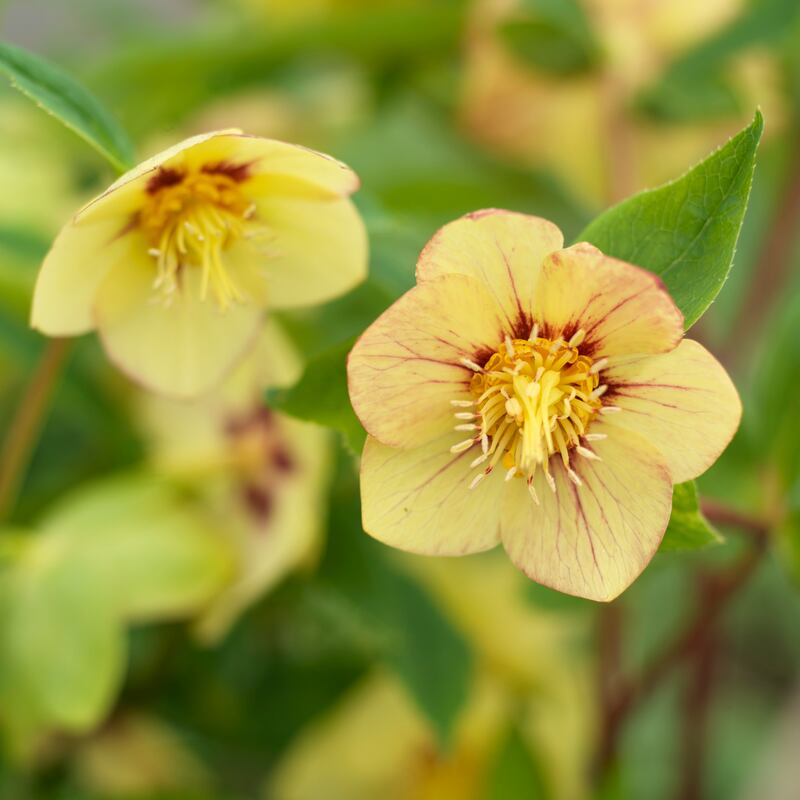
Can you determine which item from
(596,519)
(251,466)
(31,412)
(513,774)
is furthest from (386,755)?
(596,519)

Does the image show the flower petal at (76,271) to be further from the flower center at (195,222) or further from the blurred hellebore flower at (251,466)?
the blurred hellebore flower at (251,466)

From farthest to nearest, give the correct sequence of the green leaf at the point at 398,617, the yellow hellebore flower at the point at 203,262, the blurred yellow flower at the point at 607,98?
the blurred yellow flower at the point at 607,98, the green leaf at the point at 398,617, the yellow hellebore flower at the point at 203,262

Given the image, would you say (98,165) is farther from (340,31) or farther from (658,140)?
(658,140)

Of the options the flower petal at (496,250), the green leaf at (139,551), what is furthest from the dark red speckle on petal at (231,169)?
the green leaf at (139,551)

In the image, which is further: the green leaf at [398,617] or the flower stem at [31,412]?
the green leaf at [398,617]

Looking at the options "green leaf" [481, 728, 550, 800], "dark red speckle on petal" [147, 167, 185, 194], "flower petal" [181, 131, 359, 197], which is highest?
"flower petal" [181, 131, 359, 197]

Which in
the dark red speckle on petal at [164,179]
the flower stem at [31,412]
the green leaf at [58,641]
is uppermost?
the dark red speckle on petal at [164,179]

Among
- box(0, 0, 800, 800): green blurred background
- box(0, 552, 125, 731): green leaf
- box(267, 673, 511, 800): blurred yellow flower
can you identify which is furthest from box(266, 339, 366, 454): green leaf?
box(267, 673, 511, 800): blurred yellow flower

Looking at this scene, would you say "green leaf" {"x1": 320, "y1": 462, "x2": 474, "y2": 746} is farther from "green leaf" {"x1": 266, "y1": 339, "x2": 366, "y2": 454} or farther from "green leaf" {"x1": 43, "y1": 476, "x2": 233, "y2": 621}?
"green leaf" {"x1": 266, "y1": 339, "x2": 366, "y2": 454}
